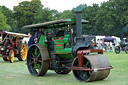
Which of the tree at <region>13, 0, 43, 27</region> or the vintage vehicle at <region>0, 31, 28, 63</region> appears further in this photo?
the tree at <region>13, 0, 43, 27</region>

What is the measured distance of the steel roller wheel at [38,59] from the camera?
952cm

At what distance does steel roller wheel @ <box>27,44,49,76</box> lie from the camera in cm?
952

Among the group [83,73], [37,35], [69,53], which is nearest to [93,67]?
[83,73]

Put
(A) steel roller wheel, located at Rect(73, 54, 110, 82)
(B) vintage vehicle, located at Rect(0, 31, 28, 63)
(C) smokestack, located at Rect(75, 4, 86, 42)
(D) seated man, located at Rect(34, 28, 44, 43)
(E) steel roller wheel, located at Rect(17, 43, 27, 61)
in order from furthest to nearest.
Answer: (E) steel roller wheel, located at Rect(17, 43, 27, 61)
(B) vintage vehicle, located at Rect(0, 31, 28, 63)
(D) seated man, located at Rect(34, 28, 44, 43)
(C) smokestack, located at Rect(75, 4, 86, 42)
(A) steel roller wheel, located at Rect(73, 54, 110, 82)

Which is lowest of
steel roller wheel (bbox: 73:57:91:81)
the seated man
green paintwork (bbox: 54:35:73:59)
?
steel roller wheel (bbox: 73:57:91:81)

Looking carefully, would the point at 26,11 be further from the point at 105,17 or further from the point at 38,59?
the point at 38,59

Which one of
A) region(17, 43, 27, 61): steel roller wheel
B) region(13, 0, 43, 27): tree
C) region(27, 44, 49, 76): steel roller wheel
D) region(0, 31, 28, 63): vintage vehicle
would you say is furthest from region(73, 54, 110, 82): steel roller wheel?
region(13, 0, 43, 27): tree

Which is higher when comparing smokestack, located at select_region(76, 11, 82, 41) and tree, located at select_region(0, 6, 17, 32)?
tree, located at select_region(0, 6, 17, 32)

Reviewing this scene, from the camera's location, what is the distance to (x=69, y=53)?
892cm

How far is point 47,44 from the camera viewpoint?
33.0ft

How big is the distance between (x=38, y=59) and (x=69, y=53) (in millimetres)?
1526

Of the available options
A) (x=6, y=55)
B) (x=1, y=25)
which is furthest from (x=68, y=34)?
(x=1, y=25)

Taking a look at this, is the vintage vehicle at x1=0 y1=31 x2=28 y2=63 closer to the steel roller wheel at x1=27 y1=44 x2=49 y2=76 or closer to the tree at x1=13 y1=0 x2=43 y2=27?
the steel roller wheel at x1=27 y1=44 x2=49 y2=76

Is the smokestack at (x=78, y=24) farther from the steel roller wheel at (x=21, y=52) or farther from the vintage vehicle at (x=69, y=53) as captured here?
the steel roller wheel at (x=21, y=52)
